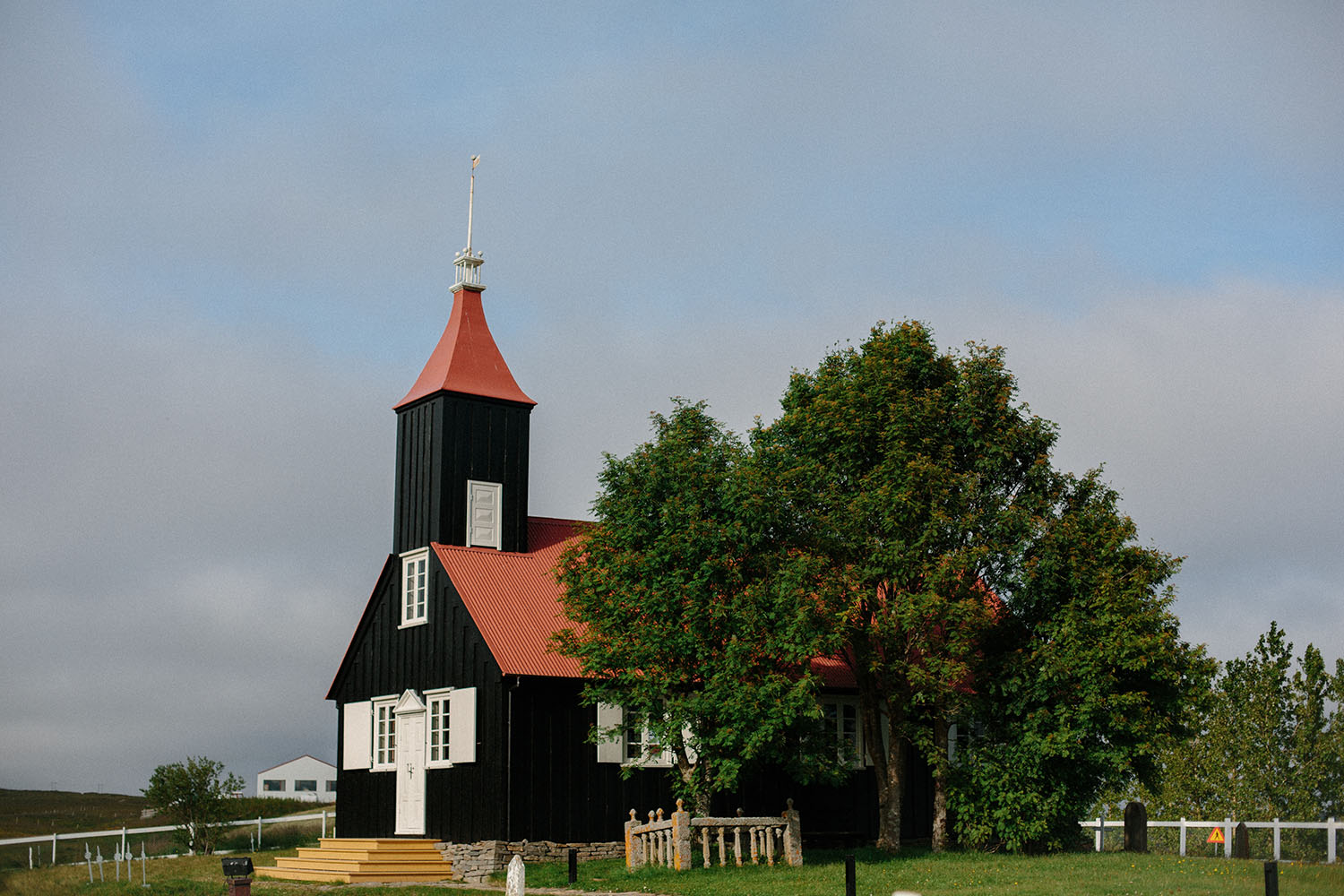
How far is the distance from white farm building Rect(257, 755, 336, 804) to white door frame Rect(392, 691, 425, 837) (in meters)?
67.4

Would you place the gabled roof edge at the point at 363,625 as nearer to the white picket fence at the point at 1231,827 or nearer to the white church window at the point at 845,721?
the white church window at the point at 845,721

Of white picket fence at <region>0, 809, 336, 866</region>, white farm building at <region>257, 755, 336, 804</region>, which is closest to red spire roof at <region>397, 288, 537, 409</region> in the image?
white picket fence at <region>0, 809, 336, 866</region>

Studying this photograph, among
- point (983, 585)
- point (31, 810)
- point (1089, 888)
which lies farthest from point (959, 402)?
point (31, 810)

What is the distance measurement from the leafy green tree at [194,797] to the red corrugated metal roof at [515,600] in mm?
11791

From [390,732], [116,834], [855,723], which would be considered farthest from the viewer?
[116,834]

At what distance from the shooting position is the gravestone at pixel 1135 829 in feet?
95.5

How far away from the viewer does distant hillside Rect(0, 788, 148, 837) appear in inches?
1890

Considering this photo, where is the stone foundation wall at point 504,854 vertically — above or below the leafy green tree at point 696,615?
below

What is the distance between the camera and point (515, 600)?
1232 inches

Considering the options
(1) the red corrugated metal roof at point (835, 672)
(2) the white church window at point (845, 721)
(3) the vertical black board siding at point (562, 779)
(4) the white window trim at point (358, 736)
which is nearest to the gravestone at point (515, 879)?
(3) the vertical black board siding at point (562, 779)

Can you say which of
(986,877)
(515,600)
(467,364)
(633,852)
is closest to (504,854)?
(633,852)

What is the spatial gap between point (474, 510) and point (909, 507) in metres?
11.0

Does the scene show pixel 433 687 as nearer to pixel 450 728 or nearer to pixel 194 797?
pixel 450 728

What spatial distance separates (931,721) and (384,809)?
42.4 feet
